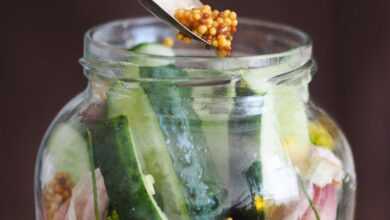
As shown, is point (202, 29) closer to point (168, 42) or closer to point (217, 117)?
point (217, 117)

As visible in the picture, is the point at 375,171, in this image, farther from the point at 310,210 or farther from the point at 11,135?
the point at 11,135

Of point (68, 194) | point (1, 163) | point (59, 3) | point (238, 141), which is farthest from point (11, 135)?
point (238, 141)

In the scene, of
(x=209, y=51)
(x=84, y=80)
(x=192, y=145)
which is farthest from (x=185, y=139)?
(x=84, y=80)

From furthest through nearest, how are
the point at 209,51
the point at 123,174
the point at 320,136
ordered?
1. the point at 209,51
2. the point at 320,136
3. the point at 123,174

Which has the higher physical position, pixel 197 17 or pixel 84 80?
pixel 197 17

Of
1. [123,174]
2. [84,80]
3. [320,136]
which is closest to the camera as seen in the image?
[123,174]

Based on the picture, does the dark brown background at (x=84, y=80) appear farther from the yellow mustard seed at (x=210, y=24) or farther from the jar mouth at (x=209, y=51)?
the yellow mustard seed at (x=210, y=24)

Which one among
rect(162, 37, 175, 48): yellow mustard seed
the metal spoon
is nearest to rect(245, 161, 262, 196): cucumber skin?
the metal spoon

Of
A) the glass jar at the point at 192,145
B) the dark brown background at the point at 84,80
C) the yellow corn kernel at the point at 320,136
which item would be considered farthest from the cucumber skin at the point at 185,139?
the dark brown background at the point at 84,80
